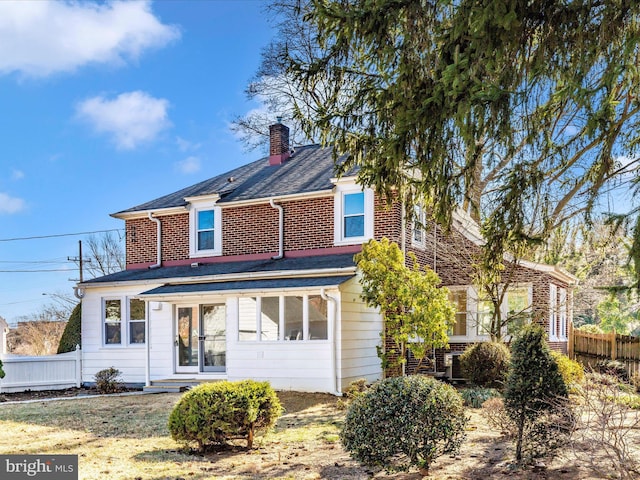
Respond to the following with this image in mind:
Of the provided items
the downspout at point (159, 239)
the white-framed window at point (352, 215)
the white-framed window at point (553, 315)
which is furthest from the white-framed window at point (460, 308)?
the downspout at point (159, 239)

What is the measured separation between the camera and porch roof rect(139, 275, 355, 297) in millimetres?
14055

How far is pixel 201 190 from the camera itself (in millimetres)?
19438

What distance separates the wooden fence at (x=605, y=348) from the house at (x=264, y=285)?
2.57ft

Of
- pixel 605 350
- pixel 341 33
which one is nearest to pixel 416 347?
pixel 341 33

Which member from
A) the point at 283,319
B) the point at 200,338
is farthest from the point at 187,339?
the point at 283,319

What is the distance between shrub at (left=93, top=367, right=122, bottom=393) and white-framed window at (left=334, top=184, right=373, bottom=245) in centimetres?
704

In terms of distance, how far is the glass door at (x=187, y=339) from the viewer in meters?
16.7

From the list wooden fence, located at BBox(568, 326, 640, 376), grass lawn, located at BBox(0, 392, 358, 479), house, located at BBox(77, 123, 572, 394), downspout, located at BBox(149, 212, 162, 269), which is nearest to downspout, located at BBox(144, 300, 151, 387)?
house, located at BBox(77, 123, 572, 394)

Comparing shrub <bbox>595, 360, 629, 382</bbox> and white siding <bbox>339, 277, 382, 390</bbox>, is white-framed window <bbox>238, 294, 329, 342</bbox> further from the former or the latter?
shrub <bbox>595, 360, 629, 382</bbox>

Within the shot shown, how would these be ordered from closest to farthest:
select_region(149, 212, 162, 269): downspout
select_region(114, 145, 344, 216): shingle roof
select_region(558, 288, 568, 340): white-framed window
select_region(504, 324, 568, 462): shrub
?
select_region(504, 324, 568, 462): shrub → select_region(114, 145, 344, 216): shingle roof → select_region(149, 212, 162, 269): downspout → select_region(558, 288, 568, 340): white-framed window

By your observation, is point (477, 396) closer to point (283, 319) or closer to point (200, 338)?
point (283, 319)

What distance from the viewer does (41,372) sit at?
56.3 feet

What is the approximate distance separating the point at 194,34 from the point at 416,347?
27.9 ft

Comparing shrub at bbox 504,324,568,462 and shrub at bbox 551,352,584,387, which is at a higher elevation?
shrub at bbox 504,324,568,462
